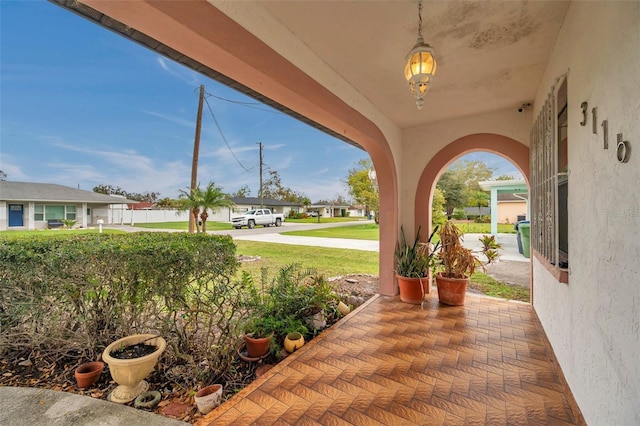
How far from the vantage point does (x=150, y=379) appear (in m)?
2.21

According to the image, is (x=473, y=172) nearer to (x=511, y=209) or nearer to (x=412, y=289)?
(x=511, y=209)

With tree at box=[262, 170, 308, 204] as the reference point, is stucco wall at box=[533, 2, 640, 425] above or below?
below

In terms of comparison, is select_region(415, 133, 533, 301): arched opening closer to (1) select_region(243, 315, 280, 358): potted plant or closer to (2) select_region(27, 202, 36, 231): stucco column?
(1) select_region(243, 315, 280, 358): potted plant

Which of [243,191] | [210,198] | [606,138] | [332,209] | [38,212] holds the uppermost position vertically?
[243,191]

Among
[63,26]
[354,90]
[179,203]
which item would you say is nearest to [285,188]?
[179,203]

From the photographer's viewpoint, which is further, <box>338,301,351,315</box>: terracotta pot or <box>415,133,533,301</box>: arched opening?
<box>415,133,533,301</box>: arched opening

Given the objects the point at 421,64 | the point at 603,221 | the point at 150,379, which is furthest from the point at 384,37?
the point at 150,379

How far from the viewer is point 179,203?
929 cm

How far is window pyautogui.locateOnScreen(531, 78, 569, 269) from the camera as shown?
2.14 metres

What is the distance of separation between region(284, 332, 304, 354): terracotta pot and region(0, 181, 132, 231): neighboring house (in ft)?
52.9

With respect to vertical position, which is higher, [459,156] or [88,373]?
[459,156]

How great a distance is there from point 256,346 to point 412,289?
242cm

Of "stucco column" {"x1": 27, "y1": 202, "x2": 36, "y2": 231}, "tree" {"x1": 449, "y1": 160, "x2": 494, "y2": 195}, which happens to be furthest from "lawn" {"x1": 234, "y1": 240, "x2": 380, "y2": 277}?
"tree" {"x1": 449, "y1": 160, "x2": 494, "y2": 195}

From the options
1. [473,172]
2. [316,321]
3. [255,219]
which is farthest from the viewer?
[473,172]
